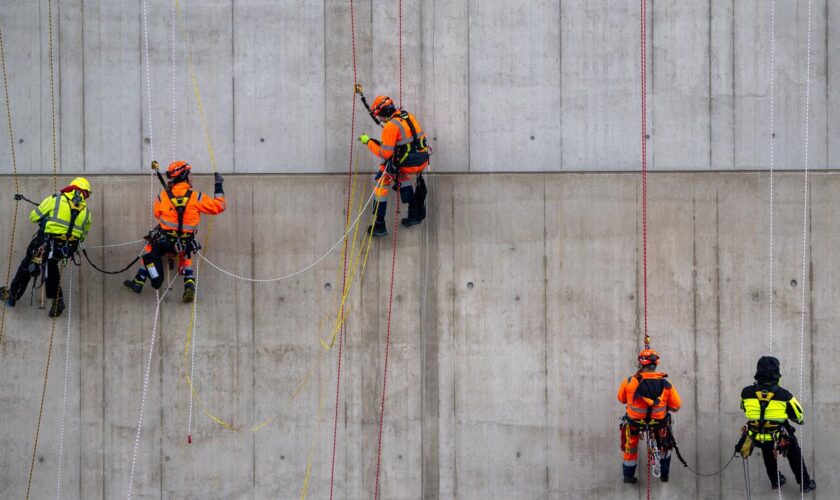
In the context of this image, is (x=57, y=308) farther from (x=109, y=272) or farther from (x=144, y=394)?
(x=144, y=394)

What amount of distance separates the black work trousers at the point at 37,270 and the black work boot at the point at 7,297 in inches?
1.1

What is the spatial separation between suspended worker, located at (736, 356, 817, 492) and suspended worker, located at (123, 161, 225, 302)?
6.15m

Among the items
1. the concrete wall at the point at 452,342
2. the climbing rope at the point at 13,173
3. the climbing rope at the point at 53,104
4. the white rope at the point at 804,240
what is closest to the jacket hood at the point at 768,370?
the concrete wall at the point at 452,342

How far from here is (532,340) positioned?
43.2ft

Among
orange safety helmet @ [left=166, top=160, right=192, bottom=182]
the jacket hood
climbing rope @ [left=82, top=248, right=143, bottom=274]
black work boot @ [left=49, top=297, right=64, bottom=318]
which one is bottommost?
the jacket hood

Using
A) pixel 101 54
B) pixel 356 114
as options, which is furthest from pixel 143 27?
pixel 356 114

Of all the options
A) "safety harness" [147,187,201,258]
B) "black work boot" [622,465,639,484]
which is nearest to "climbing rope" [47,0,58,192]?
"safety harness" [147,187,201,258]

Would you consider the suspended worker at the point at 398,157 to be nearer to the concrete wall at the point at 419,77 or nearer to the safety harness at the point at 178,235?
the concrete wall at the point at 419,77

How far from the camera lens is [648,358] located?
1223 centimetres

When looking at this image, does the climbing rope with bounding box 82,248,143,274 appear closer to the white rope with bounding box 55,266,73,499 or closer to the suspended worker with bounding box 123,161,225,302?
the suspended worker with bounding box 123,161,225,302

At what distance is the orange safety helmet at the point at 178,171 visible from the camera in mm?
12523

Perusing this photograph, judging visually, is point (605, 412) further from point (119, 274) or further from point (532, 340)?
point (119, 274)

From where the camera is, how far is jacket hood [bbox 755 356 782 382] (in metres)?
12.2

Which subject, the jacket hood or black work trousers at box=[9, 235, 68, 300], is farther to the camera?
black work trousers at box=[9, 235, 68, 300]
